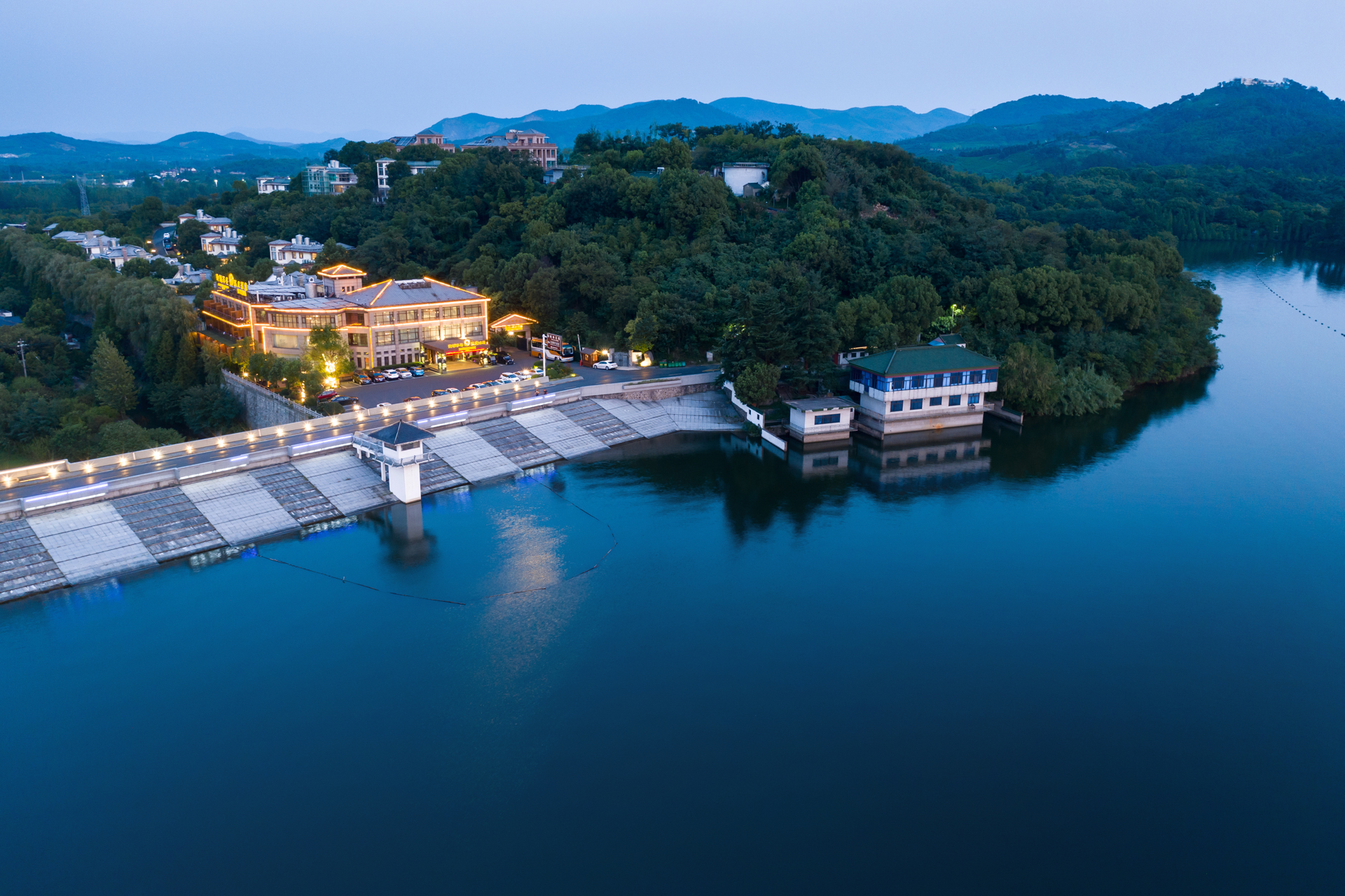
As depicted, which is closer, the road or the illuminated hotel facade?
the road

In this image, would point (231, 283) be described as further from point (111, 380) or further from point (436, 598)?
point (436, 598)

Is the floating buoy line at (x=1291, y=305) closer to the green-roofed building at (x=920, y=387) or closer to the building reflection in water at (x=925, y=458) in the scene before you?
the green-roofed building at (x=920, y=387)

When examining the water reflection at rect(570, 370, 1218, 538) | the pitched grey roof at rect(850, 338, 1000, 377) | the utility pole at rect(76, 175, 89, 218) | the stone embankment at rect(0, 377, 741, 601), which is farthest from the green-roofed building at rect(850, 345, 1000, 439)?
the utility pole at rect(76, 175, 89, 218)

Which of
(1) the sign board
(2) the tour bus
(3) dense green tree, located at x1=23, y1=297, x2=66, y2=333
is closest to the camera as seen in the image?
(2) the tour bus

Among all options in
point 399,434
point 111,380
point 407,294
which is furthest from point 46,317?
point 399,434

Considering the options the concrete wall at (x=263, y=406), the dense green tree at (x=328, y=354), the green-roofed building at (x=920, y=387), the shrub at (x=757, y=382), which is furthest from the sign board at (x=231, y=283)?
the green-roofed building at (x=920, y=387)

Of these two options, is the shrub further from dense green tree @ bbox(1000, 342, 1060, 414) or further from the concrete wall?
the concrete wall

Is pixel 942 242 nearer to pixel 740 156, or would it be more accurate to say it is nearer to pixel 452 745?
pixel 740 156
